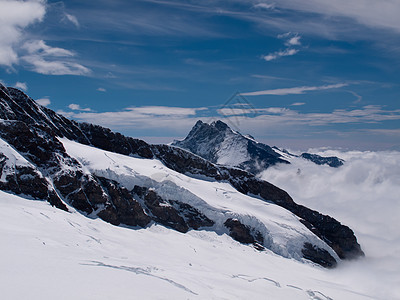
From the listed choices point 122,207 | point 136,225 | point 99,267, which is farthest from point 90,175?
point 99,267

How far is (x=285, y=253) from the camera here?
74.2 meters

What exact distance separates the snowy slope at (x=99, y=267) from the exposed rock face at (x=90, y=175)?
195 inches

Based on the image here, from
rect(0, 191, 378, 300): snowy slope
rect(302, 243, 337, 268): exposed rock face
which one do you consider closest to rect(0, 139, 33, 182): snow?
rect(0, 191, 378, 300): snowy slope

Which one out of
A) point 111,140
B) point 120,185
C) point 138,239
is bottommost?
point 138,239

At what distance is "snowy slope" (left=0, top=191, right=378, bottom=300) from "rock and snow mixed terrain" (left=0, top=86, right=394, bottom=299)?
190 millimetres

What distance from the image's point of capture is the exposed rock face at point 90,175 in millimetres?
58125

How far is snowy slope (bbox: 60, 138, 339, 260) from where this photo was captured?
72438mm

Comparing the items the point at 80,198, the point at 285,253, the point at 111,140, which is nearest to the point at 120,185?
the point at 80,198

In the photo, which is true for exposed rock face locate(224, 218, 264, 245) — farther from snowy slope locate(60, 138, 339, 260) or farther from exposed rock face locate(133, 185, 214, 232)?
exposed rock face locate(133, 185, 214, 232)

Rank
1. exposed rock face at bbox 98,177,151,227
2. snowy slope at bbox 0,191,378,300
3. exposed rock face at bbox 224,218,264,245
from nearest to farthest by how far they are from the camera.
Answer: snowy slope at bbox 0,191,378,300 → exposed rock face at bbox 98,177,151,227 → exposed rock face at bbox 224,218,264,245

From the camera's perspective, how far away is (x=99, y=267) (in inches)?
873

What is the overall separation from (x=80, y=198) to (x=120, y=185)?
38.6 feet

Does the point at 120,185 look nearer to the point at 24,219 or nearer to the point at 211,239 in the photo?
the point at 211,239

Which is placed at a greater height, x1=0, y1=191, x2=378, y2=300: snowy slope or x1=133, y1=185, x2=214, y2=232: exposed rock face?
x1=133, y1=185, x2=214, y2=232: exposed rock face
